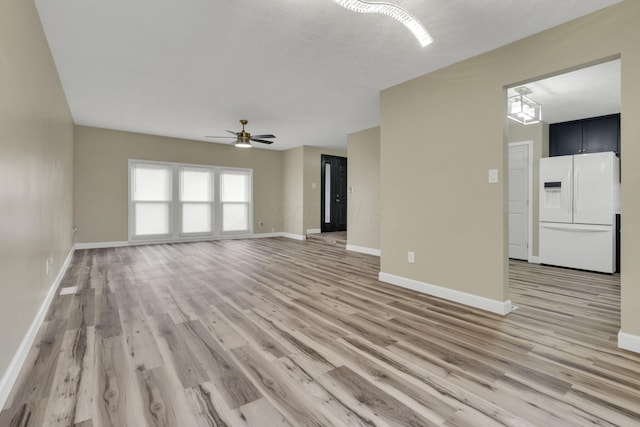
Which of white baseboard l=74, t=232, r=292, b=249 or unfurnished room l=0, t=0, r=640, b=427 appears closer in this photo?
unfurnished room l=0, t=0, r=640, b=427

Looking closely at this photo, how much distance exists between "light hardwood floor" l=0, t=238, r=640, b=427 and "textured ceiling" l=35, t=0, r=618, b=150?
8.08ft

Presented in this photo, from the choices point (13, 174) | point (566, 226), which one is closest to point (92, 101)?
point (13, 174)

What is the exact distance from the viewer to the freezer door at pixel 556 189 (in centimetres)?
459

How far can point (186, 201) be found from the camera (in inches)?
289

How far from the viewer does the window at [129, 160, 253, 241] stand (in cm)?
680

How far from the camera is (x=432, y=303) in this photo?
9.92 ft

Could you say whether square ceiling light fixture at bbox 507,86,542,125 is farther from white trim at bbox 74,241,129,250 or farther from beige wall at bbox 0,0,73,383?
white trim at bbox 74,241,129,250

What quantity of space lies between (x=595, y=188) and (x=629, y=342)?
3.19 m

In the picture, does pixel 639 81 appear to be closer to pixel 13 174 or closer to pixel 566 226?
pixel 566 226

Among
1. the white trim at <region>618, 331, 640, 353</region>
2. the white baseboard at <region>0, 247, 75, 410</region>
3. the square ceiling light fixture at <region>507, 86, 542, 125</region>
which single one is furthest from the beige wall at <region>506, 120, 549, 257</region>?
the white baseboard at <region>0, 247, 75, 410</region>

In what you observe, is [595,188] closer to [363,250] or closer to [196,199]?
[363,250]

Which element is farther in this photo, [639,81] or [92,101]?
[92,101]

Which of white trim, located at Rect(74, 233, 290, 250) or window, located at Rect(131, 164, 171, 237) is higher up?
window, located at Rect(131, 164, 171, 237)

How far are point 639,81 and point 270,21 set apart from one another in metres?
2.71
